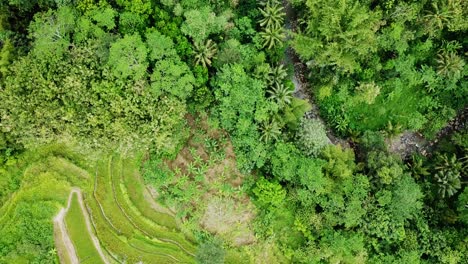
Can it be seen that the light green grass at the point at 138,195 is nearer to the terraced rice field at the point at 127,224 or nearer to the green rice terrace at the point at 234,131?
the terraced rice field at the point at 127,224

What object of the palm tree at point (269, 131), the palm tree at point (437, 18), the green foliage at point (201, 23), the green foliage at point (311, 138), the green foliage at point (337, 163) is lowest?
the green foliage at point (337, 163)

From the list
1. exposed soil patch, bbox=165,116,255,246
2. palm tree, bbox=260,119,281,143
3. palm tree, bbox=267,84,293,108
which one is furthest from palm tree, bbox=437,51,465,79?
exposed soil patch, bbox=165,116,255,246

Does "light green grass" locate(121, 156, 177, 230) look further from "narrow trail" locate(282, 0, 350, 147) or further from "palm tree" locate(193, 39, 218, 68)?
"narrow trail" locate(282, 0, 350, 147)

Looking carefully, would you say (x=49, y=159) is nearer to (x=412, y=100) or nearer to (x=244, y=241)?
(x=244, y=241)

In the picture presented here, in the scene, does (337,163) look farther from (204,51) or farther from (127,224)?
(127,224)

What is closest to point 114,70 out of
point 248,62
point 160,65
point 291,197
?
point 160,65

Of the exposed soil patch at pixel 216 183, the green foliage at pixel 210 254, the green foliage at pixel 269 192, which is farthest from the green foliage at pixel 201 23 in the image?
the green foliage at pixel 210 254

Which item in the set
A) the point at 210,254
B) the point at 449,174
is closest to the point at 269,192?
the point at 210,254
